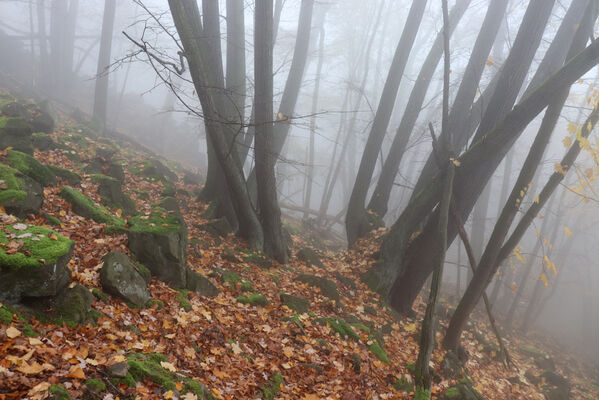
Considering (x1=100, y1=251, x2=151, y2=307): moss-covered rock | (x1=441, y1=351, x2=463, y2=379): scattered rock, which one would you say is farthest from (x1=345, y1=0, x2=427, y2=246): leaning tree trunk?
(x1=100, y1=251, x2=151, y2=307): moss-covered rock

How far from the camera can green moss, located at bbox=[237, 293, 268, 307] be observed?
504cm

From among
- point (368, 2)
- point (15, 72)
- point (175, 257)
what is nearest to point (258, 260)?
point (175, 257)

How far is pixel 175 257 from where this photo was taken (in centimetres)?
459

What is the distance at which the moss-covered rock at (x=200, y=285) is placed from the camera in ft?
15.5

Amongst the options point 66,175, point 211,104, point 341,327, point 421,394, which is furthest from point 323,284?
point 66,175

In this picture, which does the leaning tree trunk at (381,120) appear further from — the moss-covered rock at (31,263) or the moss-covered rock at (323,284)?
the moss-covered rock at (31,263)

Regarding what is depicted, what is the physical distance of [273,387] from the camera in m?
3.62

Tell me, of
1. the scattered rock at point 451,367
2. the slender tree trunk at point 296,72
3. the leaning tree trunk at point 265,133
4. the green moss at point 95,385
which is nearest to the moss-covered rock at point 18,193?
the green moss at point 95,385

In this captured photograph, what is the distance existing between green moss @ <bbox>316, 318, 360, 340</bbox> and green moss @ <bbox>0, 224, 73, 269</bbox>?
3543mm

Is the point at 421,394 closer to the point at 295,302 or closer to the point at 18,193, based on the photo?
the point at 295,302

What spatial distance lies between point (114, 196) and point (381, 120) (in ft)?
21.1

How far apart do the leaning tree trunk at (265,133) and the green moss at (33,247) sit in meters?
3.01

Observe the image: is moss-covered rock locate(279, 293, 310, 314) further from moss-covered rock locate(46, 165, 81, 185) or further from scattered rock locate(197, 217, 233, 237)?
moss-covered rock locate(46, 165, 81, 185)

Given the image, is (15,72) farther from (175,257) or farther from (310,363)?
(310,363)
